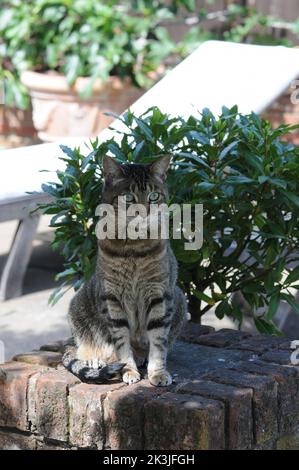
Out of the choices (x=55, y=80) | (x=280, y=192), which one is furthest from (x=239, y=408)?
(x=55, y=80)

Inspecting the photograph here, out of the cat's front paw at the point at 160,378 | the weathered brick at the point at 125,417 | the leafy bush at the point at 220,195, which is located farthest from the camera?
the leafy bush at the point at 220,195

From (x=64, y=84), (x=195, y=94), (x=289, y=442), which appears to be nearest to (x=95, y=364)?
(x=289, y=442)

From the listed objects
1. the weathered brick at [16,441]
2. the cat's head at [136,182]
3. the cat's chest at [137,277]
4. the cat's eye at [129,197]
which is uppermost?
the cat's head at [136,182]

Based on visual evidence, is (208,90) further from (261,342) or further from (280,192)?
(261,342)

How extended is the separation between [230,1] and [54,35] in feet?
6.55

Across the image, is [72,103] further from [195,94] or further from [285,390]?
[285,390]

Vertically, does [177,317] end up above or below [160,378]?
above

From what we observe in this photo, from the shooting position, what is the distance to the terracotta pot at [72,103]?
8.20m

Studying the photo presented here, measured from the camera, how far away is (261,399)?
310cm

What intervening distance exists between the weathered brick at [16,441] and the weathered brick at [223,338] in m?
0.78

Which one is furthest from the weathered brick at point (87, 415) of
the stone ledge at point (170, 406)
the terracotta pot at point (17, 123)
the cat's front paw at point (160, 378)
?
the terracotta pot at point (17, 123)

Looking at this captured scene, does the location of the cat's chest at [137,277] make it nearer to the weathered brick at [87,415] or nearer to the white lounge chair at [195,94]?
the weathered brick at [87,415]

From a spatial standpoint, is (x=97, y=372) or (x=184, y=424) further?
(x=97, y=372)

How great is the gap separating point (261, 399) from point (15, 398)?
2.75 ft
